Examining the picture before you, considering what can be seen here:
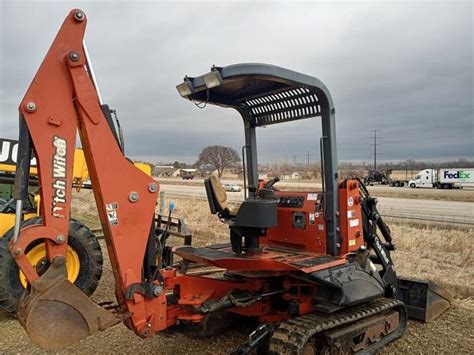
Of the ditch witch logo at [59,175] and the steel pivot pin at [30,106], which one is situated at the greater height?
the steel pivot pin at [30,106]

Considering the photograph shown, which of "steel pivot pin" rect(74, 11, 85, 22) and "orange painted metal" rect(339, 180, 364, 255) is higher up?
"steel pivot pin" rect(74, 11, 85, 22)

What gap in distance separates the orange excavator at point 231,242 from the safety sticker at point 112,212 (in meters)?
0.01

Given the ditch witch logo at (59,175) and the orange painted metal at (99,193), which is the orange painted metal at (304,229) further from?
the ditch witch logo at (59,175)

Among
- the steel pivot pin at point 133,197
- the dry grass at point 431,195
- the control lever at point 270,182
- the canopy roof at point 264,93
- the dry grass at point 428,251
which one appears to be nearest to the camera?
the steel pivot pin at point 133,197

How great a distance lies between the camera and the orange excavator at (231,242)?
3.09 m

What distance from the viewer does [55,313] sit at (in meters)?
3.04

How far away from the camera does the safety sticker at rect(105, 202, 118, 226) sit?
3.35 metres

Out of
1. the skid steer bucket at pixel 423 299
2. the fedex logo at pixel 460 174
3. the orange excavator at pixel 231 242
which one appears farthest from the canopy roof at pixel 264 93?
the fedex logo at pixel 460 174

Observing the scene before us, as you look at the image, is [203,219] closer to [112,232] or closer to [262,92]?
[262,92]

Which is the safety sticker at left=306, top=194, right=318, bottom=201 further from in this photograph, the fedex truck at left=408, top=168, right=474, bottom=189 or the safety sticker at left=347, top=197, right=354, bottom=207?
the fedex truck at left=408, top=168, right=474, bottom=189

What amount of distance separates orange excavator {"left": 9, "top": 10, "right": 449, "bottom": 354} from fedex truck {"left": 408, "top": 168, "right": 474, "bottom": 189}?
46.1 meters

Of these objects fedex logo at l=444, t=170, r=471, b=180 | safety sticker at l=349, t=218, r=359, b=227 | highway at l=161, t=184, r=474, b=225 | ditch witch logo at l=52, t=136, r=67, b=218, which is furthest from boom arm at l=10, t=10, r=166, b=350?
fedex logo at l=444, t=170, r=471, b=180

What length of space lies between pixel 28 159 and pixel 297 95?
9.02 feet

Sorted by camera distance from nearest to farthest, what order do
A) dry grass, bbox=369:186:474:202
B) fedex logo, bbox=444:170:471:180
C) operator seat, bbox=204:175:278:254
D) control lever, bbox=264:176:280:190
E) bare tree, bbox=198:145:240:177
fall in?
operator seat, bbox=204:175:278:254
control lever, bbox=264:176:280:190
bare tree, bbox=198:145:240:177
dry grass, bbox=369:186:474:202
fedex logo, bbox=444:170:471:180
